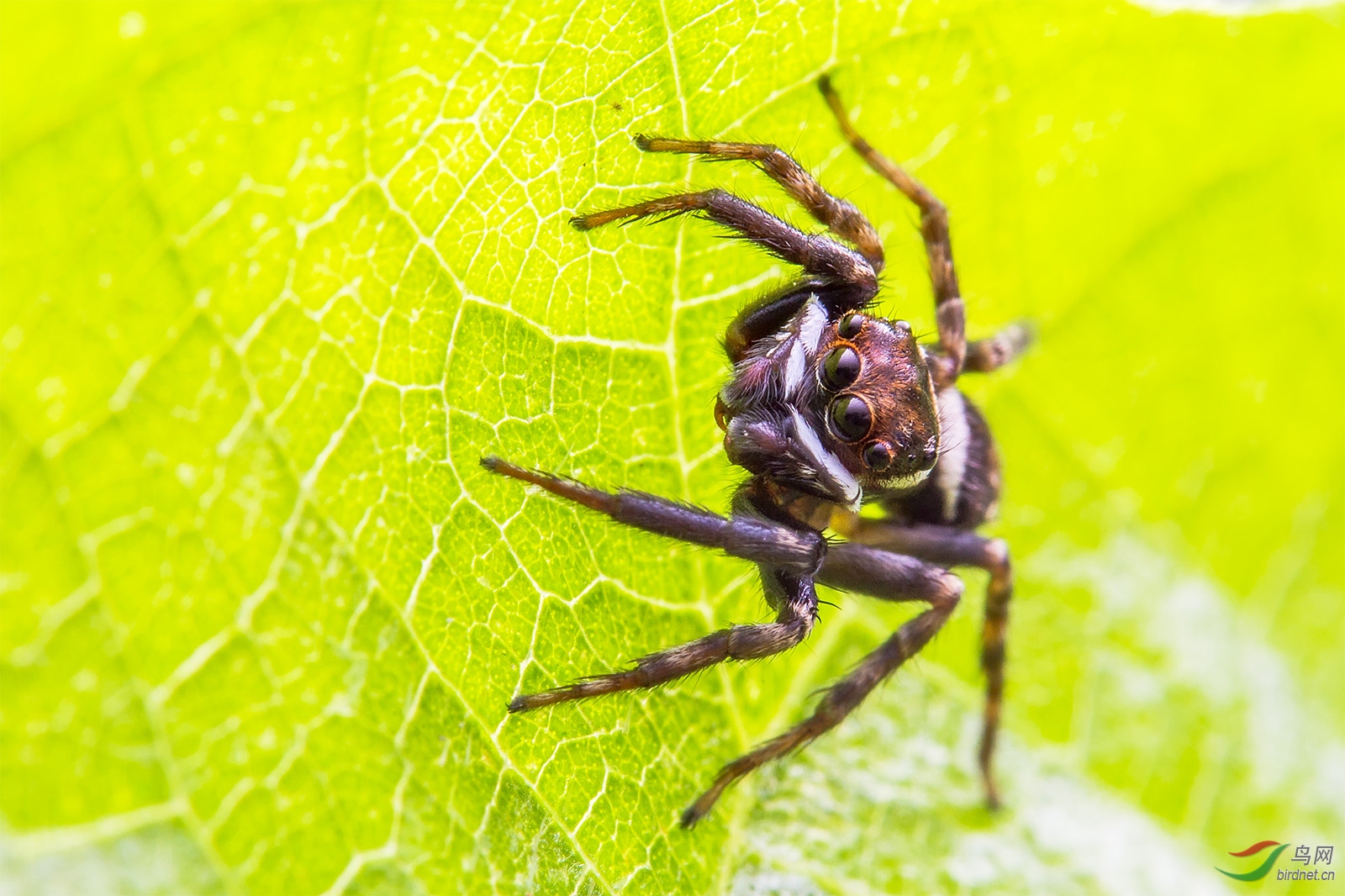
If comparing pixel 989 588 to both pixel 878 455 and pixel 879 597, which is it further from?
pixel 878 455

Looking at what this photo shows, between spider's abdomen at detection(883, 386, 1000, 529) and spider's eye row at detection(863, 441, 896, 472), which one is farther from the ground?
spider's eye row at detection(863, 441, 896, 472)

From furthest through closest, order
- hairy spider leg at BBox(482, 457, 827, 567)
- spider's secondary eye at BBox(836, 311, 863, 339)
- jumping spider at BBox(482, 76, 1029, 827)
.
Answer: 1. spider's secondary eye at BBox(836, 311, 863, 339)
2. jumping spider at BBox(482, 76, 1029, 827)
3. hairy spider leg at BBox(482, 457, 827, 567)

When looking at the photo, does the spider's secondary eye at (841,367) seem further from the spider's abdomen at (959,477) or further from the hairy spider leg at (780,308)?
the spider's abdomen at (959,477)

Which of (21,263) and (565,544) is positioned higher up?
(21,263)

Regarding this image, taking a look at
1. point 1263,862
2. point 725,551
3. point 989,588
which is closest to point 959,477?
point 989,588

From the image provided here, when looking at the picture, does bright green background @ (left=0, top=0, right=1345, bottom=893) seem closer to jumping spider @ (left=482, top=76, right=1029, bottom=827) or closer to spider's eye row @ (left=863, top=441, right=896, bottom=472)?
jumping spider @ (left=482, top=76, right=1029, bottom=827)

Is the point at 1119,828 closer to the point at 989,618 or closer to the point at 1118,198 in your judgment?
the point at 989,618

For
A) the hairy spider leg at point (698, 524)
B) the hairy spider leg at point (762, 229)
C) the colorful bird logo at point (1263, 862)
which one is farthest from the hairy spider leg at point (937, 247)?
the colorful bird logo at point (1263, 862)

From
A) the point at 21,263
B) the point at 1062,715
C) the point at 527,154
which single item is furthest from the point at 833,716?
the point at 21,263

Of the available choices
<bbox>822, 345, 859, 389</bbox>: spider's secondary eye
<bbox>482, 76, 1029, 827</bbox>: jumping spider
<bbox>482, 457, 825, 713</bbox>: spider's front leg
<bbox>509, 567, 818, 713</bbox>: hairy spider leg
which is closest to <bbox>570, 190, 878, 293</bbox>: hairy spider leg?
<bbox>482, 76, 1029, 827</bbox>: jumping spider
